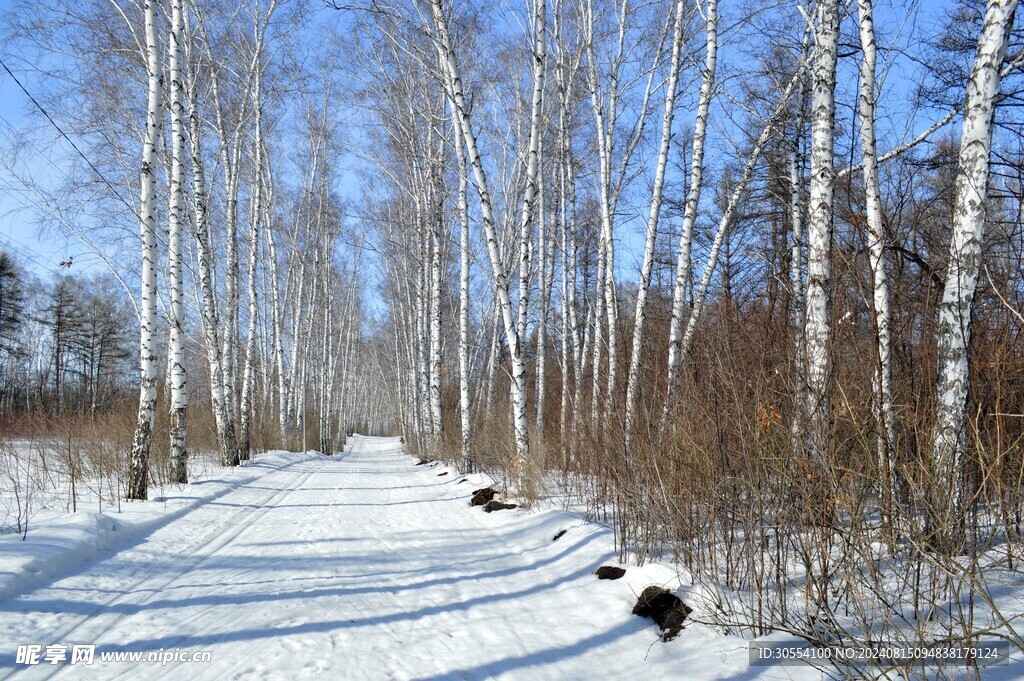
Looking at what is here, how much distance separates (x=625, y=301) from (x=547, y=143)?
861cm

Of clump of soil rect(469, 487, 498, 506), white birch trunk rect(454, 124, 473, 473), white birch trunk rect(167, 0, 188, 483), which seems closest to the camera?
clump of soil rect(469, 487, 498, 506)

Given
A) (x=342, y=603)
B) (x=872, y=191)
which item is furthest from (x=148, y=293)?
(x=872, y=191)

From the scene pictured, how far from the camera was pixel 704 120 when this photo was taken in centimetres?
932

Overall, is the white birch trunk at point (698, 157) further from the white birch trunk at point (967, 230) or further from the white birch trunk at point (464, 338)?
the white birch trunk at point (464, 338)

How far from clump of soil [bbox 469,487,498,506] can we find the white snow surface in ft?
7.60

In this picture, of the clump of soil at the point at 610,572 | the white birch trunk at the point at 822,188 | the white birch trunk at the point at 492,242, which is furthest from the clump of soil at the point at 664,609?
the white birch trunk at the point at 492,242

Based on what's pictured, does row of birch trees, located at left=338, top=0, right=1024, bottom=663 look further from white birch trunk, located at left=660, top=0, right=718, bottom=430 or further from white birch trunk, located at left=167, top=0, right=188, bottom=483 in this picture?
white birch trunk, located at left=167, top=0, right=188, bottom=483

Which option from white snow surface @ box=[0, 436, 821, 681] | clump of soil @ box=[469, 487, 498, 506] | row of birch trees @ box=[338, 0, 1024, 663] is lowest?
clump of soil @ box=[469, 487, 498, 506]

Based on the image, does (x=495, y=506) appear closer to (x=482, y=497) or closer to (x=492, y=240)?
(x=482, y=497)

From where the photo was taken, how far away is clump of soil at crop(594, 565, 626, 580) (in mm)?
4645

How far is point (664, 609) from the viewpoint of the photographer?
3.88 meters

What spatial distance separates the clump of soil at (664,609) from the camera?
3685 mm

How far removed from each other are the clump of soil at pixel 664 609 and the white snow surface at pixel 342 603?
3.5 inches

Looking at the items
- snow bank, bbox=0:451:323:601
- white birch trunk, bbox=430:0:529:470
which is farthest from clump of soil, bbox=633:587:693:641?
white birch trunk, bbox=430:0:529:470
